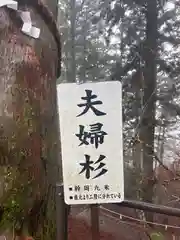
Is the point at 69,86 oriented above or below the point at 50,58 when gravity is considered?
below

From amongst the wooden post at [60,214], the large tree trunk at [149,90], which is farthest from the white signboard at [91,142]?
the large tree trunk at [149,90]

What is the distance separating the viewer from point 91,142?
0.97 metres

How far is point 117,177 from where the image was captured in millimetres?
970

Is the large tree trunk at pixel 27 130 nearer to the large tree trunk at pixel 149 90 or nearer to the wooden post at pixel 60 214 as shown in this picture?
the wooden post at pixel 60 214

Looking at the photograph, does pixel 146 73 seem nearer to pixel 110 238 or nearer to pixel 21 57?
pixel 110 238

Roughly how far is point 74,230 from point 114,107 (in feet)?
10.1

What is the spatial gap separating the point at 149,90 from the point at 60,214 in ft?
9.66

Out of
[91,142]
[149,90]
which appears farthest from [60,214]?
[149,90]

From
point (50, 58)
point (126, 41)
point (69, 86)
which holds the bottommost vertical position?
point (69, 86)

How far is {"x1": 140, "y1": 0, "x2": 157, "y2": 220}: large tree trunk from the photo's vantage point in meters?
3.71

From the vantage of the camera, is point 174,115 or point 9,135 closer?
point 9,135

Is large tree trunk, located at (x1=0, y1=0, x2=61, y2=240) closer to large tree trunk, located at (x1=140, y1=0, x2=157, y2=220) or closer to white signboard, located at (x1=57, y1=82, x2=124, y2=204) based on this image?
white signboard, located at (x1=57, y1=82, x2=124, y2=204)

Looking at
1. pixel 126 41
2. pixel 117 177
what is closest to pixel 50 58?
pixel 117 177

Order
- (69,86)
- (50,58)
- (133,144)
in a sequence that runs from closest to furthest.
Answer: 1. (69,86)
2. (50,58)
3. (133,144)
